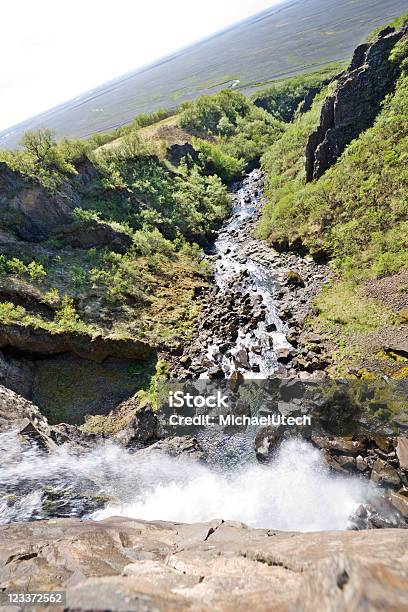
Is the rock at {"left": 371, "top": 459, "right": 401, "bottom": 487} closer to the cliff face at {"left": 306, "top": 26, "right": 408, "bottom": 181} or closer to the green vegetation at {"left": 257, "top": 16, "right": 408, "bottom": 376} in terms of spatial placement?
the green vegetation at {"left": 257, "top": 16, "right": 408, "bottom": 376}

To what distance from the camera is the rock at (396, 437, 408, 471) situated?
532 inches

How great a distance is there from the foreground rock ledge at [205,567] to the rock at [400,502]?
6.08 m

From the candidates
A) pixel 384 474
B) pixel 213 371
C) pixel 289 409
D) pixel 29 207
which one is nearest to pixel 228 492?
pixel 289 409

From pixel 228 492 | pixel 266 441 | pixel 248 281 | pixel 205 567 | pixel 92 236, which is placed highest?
pixel 92 236

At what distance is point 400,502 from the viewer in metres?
12.6

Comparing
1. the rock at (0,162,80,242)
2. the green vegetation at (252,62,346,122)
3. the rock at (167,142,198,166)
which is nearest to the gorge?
the rock at (0,162,80,242)

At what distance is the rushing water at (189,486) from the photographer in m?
13.0

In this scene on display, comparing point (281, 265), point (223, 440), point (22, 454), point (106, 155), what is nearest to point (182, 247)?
point (281, 265)

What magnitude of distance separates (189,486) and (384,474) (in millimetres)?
8174

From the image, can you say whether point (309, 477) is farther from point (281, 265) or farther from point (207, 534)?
point (281, 265)

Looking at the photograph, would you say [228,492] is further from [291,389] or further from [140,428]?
[291,389]

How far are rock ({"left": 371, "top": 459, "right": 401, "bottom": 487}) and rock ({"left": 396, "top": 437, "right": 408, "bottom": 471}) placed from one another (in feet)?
1.47

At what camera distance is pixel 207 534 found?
9.71 meters

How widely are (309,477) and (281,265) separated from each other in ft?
63.3
